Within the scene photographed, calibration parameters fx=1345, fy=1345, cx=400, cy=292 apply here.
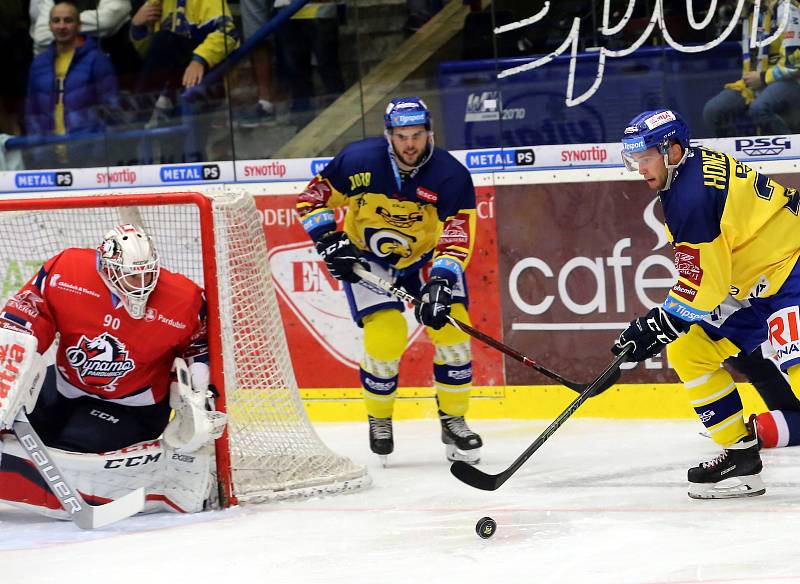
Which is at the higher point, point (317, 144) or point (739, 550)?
point (317, 144)

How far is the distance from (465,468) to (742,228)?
39.0 inches

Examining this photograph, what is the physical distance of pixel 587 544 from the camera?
3.41m

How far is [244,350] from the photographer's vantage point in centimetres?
417

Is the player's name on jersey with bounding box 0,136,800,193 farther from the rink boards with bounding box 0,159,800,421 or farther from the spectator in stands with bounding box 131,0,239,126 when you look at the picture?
the spectator in stands with bounding box 131,0,239,126

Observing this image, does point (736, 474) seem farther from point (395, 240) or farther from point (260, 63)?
point (260, 63)

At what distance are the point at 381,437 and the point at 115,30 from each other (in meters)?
2.29

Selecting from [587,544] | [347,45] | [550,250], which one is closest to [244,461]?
[587,544]

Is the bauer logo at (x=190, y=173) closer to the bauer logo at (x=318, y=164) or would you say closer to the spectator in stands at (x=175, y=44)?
the spectator in stands at (x=175, y=44)

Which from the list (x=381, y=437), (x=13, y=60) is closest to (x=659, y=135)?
(x=381, y=437)

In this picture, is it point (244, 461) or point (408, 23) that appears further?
point (408, 23)

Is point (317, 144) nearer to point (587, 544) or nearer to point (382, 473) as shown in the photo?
point (382, 473)

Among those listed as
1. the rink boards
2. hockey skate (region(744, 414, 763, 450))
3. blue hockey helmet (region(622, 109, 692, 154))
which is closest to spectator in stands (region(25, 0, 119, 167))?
the rink boards

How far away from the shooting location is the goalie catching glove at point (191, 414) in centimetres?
372

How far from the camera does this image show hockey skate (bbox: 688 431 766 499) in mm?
3770
